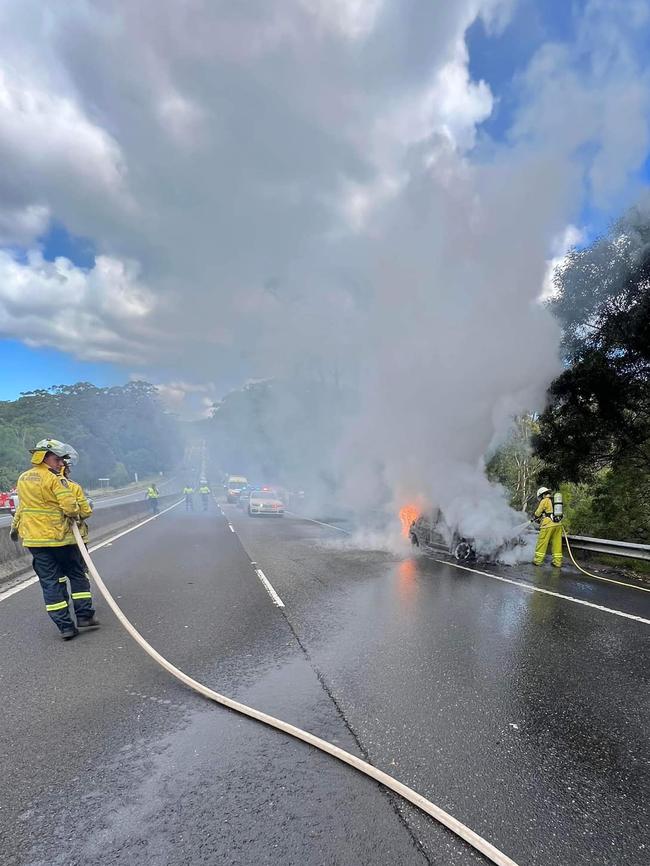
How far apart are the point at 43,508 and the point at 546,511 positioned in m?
8.54

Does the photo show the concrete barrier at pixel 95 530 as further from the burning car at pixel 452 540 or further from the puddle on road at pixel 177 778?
the burning car at pixel 452 540

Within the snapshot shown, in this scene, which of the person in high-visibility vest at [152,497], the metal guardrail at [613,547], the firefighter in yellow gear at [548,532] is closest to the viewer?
the metal guardrail at [613,547]

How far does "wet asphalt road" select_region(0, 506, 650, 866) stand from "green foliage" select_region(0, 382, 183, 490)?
4798cm

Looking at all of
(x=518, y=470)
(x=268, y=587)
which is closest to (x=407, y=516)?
(x=268, y=587)

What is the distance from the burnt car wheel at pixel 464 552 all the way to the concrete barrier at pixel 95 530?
819 centimetres

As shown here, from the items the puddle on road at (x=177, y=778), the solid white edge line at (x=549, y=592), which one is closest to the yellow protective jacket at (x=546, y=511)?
the solid white edge line at (x=549, y=592)

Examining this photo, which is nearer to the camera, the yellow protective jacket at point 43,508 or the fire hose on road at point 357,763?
the fire hose on road at point 357,763

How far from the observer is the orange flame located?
1268cm

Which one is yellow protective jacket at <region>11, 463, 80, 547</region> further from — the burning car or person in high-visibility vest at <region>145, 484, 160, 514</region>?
person in high-visibility vest at <region>145, 484, 160, 514</region>

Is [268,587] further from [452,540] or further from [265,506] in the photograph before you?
[265,506]

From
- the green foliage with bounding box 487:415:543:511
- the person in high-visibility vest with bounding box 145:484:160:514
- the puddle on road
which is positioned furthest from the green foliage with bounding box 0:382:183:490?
the puddle on road

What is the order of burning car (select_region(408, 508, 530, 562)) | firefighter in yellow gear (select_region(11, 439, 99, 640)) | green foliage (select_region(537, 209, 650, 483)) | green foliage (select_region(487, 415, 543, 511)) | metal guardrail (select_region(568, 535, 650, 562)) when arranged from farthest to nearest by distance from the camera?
green foliage (select_region(487, 415, 543, 511)) < green foliage (select_region(537, 209, 650, 483)) < burning car (select_region(408, 508, 530, 562)) < metal guardrail (select_region(568, 535, 650, 562)) < firefighter in yellow gear (select_region(11, 439, 99, 640))

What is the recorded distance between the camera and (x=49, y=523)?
5.17m

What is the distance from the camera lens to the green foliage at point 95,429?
61394mm
